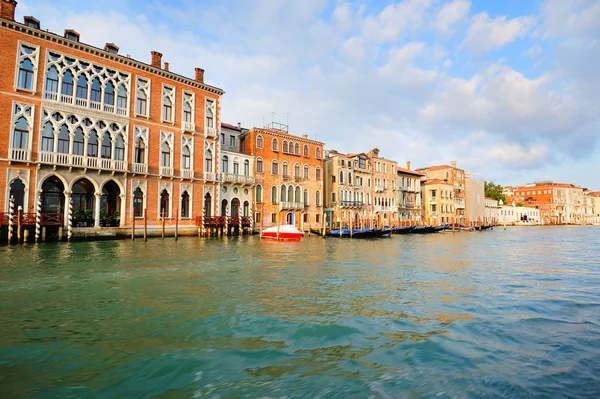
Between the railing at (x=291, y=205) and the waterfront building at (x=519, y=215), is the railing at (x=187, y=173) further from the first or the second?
the waterfront building at (x=519, y=215)

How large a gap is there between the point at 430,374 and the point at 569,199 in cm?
10104

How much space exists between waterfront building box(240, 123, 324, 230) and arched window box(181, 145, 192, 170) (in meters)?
6.23

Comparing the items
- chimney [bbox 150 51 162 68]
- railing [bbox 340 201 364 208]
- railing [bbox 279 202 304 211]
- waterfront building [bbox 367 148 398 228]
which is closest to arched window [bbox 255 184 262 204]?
railing [bbox 279 202 304 211]

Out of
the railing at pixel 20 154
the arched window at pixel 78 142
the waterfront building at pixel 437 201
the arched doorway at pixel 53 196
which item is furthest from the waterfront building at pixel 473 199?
the railing at pixel 20 154

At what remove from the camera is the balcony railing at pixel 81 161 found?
17.8 m

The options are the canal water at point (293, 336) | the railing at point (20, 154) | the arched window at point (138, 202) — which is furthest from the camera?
the arched window at point (138, 202)

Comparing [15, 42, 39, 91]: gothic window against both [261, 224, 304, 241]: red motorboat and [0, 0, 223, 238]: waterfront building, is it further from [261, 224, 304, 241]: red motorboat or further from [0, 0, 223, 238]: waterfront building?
[261, 224, 304, 241]: red motorboat

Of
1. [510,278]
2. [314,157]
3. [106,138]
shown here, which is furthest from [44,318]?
[314,157]

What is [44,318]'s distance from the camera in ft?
17.4

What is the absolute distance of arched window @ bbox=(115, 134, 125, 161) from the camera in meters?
20.9

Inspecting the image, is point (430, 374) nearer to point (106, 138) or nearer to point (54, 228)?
point (54, 228)

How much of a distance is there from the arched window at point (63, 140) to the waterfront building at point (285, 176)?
44.6ft

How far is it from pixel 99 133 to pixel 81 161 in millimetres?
2103

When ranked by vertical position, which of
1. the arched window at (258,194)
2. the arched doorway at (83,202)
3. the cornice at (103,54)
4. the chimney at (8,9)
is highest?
the chimney at (8,9)
